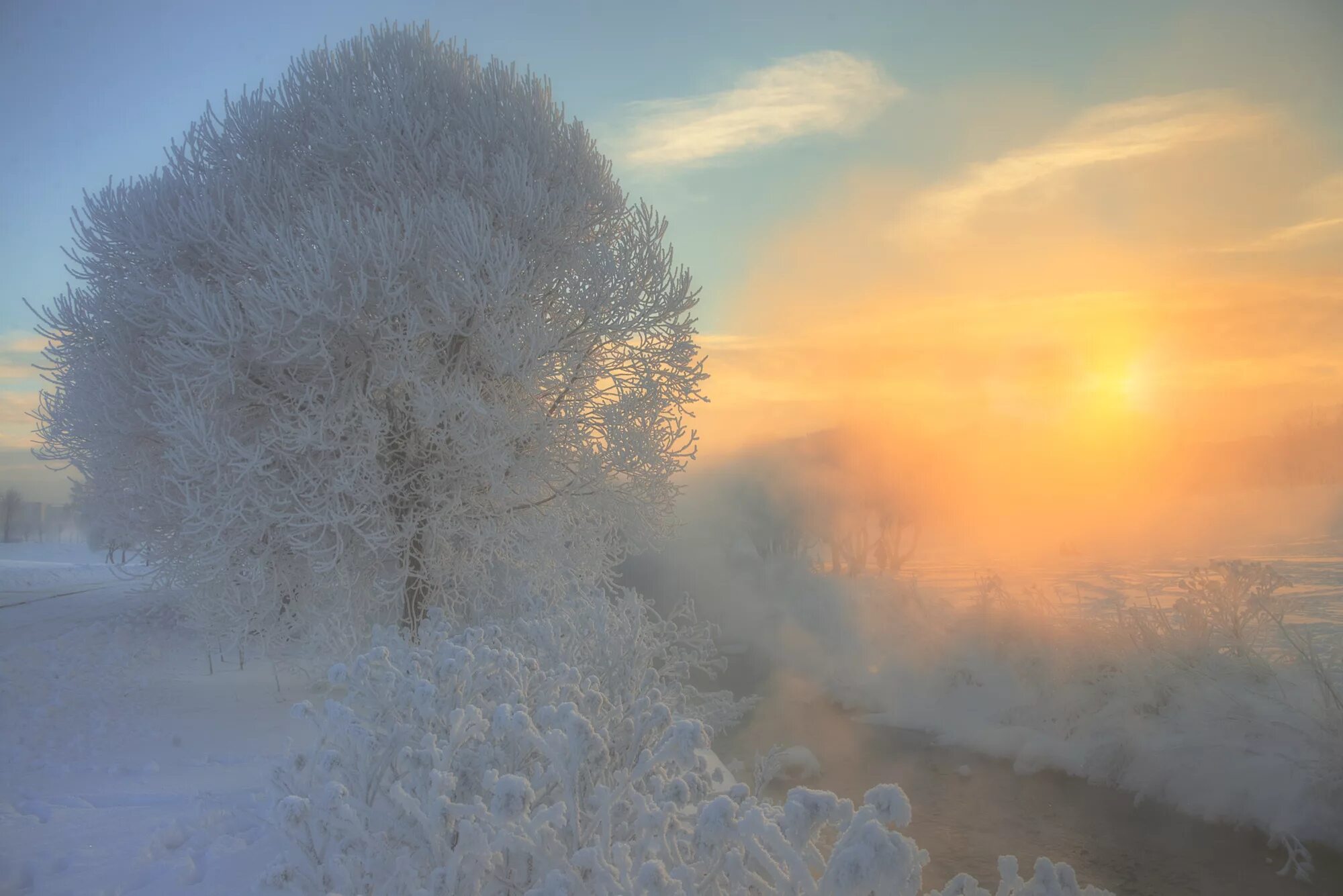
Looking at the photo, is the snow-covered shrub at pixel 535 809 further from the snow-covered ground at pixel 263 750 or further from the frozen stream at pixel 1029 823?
the frozen stream at pixel 1029 823

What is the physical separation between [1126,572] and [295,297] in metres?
10.6

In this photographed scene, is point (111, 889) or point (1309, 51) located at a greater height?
point (1309, 51)

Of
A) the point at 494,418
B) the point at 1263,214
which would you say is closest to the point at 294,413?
the point at 494,418

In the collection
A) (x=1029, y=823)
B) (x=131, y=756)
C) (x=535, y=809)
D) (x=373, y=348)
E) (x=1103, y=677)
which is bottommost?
(x=1029, y=823)

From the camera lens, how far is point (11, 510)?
5688cm

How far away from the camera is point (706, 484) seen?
3125cm

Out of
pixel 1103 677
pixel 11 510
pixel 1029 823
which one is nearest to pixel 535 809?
pixel 1029 823

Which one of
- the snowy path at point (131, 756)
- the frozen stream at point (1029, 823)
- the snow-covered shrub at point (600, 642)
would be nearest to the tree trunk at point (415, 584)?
the snow-covered shrub at point (600, 642)

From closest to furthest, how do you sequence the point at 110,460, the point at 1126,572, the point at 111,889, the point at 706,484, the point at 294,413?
1. the point at 111,889
2. the point at 294,413
3. the point at 110,460
4. the point at 1126,572
5. the point at 706,484

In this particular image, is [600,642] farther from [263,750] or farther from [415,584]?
[263,750]

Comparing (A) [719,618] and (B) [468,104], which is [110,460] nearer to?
(B) [468,104]

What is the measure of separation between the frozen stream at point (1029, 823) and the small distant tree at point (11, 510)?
6054cm

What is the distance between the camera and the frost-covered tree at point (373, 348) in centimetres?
782

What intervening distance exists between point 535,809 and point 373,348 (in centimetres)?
590
